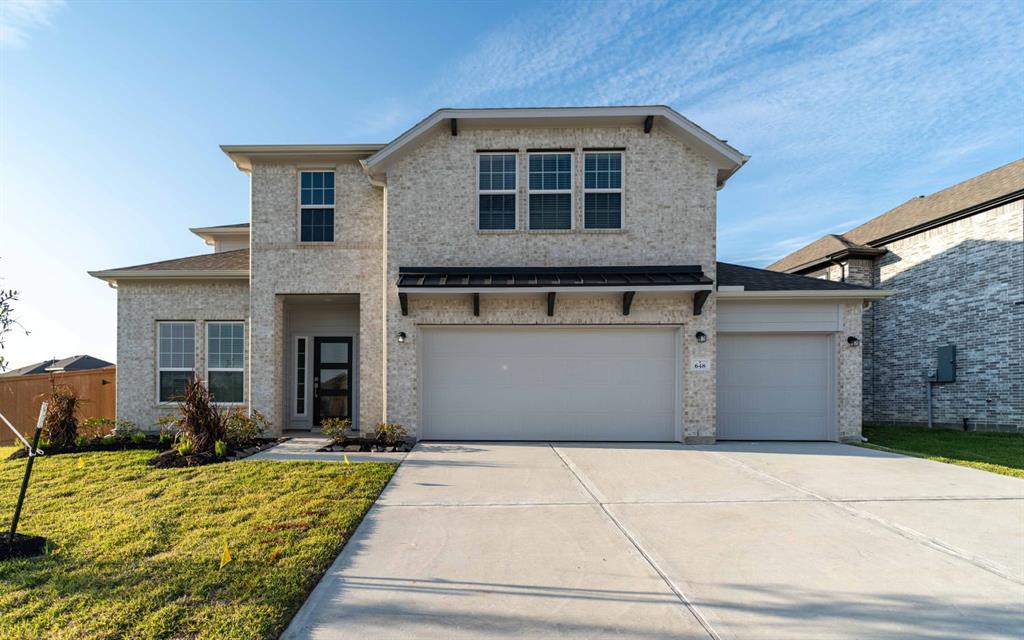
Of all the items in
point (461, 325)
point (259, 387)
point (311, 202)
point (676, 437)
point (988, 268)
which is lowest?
point (676, 437)

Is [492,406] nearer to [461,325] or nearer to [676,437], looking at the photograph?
[461,325]

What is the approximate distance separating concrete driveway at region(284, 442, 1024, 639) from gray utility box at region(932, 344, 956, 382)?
309 inches

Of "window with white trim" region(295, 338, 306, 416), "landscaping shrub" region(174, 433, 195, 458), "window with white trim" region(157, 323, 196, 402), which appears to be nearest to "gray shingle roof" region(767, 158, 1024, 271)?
"window with white trim" region(295, 338, 306, 416)

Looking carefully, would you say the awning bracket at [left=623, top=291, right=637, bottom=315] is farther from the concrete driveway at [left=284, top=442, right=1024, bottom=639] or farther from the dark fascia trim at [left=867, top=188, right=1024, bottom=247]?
the dark fascia trim at [left=867, top=188, right=1024, bottom=247]

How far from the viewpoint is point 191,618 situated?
137 inches

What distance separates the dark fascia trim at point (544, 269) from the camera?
10344mm

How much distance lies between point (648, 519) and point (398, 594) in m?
3.00

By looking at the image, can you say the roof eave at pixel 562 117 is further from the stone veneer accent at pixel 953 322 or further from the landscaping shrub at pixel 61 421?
the stone veneer accent at pixel 953 322

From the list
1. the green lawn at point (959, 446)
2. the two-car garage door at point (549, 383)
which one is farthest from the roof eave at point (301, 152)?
the green lawn at point (959, 446)

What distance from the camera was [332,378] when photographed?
12.3m

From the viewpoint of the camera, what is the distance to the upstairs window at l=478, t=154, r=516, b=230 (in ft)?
35.1

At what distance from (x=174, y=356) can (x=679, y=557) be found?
11748 mm

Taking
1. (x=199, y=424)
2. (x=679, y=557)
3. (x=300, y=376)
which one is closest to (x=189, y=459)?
(x=199, y=424)

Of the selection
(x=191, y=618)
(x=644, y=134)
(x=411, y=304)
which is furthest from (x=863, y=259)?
(x=191, y=618)
